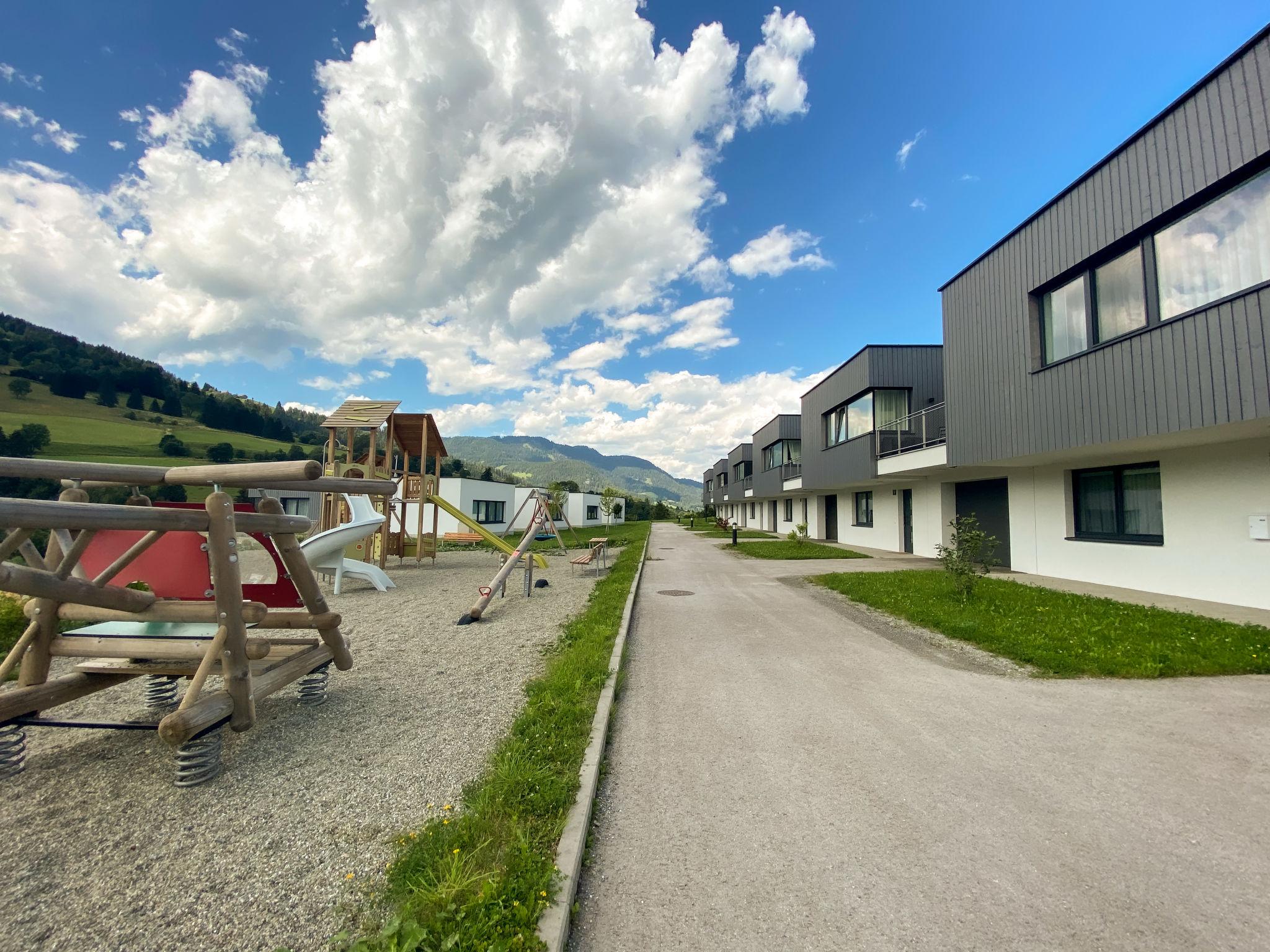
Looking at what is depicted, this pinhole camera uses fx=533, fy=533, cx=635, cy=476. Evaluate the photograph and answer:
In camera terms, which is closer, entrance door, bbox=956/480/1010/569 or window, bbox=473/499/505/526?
entrance door, bbox=956/480/1010/569

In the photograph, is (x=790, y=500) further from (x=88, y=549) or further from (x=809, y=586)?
(x=88, y=549)

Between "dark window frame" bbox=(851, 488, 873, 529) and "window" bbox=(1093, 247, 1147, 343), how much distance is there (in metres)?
13.9

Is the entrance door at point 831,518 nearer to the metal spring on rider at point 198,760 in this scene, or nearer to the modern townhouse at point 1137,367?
the modern townhouse at point 1137,367

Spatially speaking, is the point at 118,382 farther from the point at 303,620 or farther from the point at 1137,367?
Answer: the point at 1137,367

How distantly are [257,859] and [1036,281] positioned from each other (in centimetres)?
1409

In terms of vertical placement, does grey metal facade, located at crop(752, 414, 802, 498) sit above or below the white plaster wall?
above

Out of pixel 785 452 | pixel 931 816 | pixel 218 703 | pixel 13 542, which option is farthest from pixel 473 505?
pixel 931 816

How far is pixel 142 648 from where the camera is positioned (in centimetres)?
380

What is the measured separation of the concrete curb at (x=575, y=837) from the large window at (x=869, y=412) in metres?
16.4

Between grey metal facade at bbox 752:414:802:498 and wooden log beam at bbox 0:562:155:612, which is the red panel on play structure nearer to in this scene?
wooden log beam at bbox 0:562:155:612

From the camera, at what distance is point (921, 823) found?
298 centimetres

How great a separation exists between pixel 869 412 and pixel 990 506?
532 cm

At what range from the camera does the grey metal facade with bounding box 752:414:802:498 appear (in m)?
32.3

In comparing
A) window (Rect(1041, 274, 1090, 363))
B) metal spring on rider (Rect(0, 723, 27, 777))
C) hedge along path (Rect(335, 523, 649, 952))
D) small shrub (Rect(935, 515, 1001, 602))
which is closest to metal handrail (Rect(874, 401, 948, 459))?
window (Rect(1041, 274, 1090, 363))
